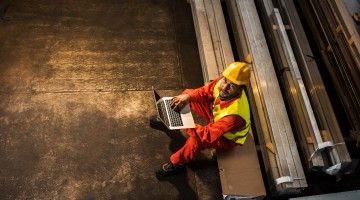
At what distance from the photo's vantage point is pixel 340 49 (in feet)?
17.9

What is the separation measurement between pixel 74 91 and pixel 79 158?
1.22 meters

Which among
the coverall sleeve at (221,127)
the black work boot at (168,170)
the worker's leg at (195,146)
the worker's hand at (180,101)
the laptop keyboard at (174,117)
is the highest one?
the worker's hand at (180,101)

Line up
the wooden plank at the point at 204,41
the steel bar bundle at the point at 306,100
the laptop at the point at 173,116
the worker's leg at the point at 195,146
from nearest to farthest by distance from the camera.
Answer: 1. the worker's leg at the point at 195,146
2. the laptop at the point at 173,116
3. the steel bar bundle at the point at 306,100
4. the wooden plank at the point at 204,41

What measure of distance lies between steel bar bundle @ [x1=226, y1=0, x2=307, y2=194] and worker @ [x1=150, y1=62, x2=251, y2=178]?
68cm

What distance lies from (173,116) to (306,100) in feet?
6.42

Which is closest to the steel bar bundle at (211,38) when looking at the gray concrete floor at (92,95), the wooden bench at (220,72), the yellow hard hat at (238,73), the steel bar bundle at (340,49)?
the wooden bench at (220,72)

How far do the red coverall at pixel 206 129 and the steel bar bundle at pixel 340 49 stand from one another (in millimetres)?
2175

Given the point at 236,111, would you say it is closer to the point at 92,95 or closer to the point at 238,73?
the point at 238,73

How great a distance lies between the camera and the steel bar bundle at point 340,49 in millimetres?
5129

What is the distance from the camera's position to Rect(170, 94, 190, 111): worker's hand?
15.1ft

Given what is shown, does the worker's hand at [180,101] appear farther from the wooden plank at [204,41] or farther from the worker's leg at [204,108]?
the wooden plank at [204,41]

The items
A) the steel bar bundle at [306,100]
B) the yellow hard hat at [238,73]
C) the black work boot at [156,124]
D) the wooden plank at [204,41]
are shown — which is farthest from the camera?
the wooden plank at [204,41]

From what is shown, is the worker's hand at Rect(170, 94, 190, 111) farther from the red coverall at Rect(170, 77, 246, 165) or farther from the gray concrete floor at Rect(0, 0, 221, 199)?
the gray concrete floor at Rect(0, 0, 221, 199)

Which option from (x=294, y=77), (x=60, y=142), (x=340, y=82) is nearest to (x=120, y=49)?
(x=60, y=142)
